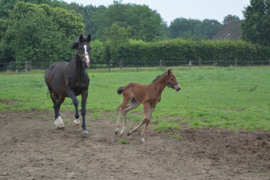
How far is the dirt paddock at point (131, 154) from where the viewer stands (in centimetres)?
438

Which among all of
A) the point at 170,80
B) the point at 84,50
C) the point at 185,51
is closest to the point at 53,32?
the point at 185,51

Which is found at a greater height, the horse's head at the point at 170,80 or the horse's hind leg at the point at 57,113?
the horse's head at the point at 170,80

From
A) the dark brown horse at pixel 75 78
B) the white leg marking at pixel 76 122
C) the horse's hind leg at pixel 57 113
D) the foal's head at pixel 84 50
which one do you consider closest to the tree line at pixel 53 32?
the horse's hind leg at pixel 57 113

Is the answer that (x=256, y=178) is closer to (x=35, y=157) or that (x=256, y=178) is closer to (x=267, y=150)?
(x=267, y=150)

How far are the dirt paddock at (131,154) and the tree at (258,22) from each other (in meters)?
Result: 44.6

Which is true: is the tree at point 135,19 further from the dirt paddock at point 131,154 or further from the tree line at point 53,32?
the dirt paddock at point 131,154

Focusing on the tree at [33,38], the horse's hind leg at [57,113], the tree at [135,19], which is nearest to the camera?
the horse's hind leg at [57,113]

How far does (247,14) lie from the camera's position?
4794cm

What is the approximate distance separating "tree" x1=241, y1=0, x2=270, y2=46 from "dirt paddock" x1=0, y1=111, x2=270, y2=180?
44.6m

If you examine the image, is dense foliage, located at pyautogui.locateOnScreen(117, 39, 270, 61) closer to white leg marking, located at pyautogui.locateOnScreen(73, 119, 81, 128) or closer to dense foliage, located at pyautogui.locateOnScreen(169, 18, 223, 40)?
white leg marking, located at pyautogui.locateOnScreen(73, 119, 81, 128)

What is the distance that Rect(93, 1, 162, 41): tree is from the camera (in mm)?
59625

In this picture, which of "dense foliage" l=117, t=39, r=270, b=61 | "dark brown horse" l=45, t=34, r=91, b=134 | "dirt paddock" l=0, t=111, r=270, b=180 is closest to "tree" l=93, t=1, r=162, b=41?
"dense foliage" l=117, t=39, r=270, b=61

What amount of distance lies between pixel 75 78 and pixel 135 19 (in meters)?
57.1

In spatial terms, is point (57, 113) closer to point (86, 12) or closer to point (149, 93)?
point (149, 93)
